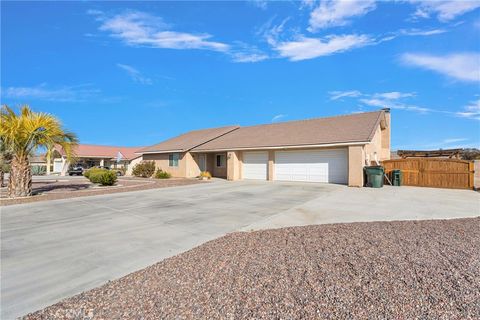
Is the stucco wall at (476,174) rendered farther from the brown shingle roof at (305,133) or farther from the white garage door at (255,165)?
the white garage door at (255,165)

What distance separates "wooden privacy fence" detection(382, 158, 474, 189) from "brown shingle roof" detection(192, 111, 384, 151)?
2948mm

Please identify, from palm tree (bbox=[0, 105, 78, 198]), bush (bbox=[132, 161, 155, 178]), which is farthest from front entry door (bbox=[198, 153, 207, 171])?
palm tree (bbox=[0, 105, 78, 198])

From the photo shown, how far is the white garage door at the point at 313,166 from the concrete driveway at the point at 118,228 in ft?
20.4

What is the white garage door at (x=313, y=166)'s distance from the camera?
1752cm

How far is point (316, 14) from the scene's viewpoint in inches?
479

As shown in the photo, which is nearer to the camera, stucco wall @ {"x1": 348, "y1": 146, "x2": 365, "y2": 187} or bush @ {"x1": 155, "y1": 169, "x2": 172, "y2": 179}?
stucco wall @ {"x1": 348, "y1": 146, "x2": 365, "y2": 187}

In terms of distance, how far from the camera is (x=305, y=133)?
20.5 metres

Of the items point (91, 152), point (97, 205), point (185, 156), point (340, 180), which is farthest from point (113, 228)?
point (91, 152)

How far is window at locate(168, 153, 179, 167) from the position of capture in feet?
88.2

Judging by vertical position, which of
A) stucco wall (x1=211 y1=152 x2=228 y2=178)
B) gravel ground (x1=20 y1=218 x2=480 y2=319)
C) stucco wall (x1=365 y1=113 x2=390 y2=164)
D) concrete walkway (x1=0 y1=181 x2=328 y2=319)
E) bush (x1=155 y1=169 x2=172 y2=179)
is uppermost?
stucco wall (x1=365 y1=113 x2=390 y2=164)

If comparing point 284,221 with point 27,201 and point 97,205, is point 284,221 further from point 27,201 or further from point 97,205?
point 27,201

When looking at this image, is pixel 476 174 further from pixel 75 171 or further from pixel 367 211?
pixel 75 171

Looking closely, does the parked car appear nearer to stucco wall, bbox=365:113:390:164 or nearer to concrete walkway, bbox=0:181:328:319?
concrete walkway, bbox=0:181:328:319

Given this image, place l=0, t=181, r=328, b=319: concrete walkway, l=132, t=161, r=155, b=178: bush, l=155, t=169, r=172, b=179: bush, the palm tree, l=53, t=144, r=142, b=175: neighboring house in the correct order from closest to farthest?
l=0, t=181, r=328, b=319: concrete walkway → the palm tree → l=155, t=169, r=172, b=179: bush → l=132, t=161, r=155, b=178: bush → l=53, t=144, r=142, b=175: neighboring house
